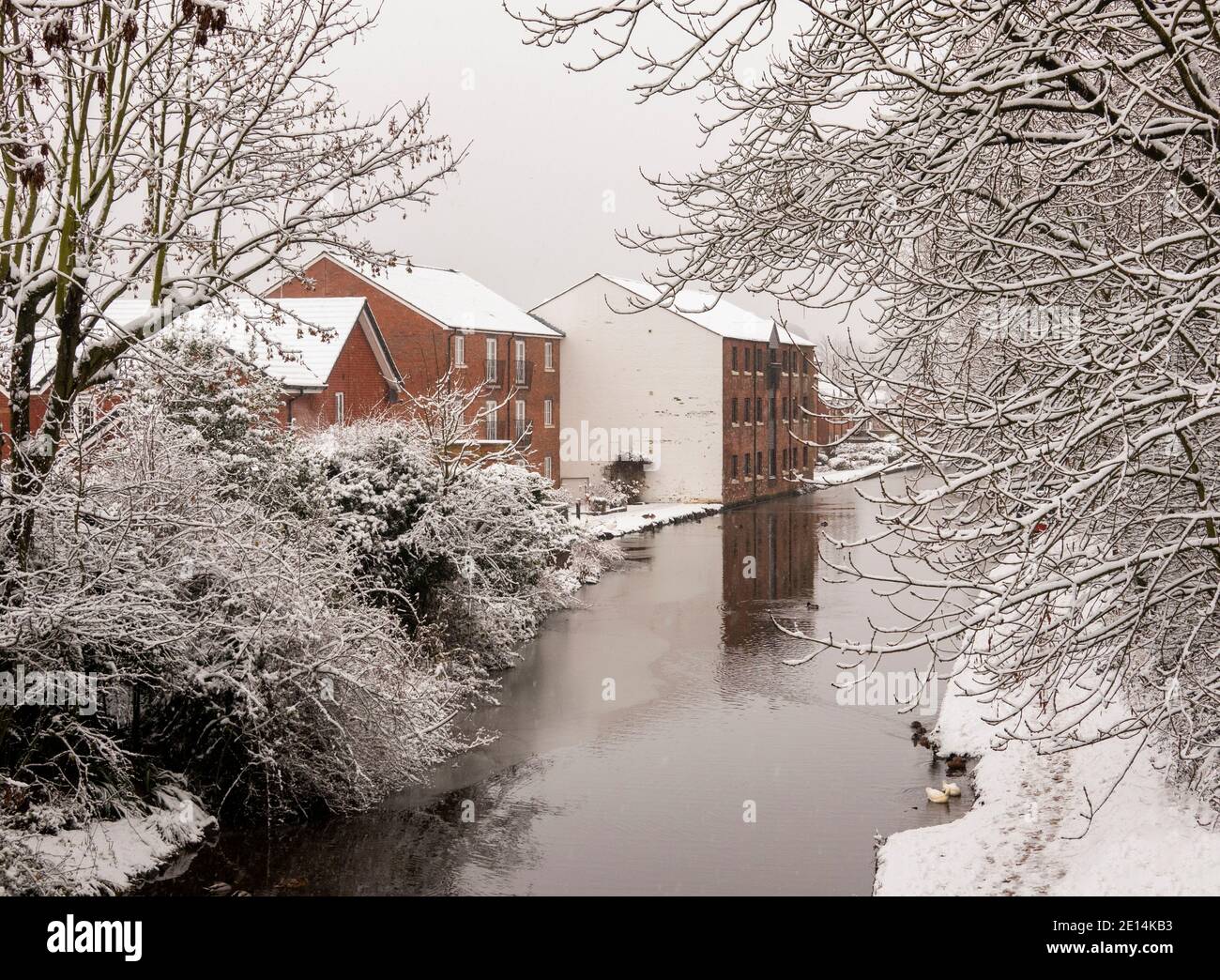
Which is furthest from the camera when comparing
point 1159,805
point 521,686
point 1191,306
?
point 521,686

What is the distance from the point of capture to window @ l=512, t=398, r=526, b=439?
45.8 m

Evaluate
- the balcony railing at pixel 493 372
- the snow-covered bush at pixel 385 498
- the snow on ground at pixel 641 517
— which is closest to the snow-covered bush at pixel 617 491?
the snow on ground at pixel 641 517

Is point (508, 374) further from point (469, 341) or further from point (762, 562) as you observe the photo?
point (762, 562)

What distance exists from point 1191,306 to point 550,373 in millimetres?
44247

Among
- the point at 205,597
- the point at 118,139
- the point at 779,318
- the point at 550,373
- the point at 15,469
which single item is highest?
the point at 550,373

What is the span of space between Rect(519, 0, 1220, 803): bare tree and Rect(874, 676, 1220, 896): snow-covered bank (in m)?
0.67

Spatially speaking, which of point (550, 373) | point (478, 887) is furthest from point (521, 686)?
point (550, 373)

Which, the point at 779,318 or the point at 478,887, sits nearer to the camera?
the point at 779,318

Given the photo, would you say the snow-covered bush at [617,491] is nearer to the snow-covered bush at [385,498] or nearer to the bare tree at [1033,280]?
the snow-covered bush at [385,498]

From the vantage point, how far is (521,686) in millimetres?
19250

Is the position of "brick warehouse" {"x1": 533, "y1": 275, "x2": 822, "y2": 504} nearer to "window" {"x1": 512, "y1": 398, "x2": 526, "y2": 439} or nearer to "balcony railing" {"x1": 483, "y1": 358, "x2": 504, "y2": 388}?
"window" {"x1": 512, "y1": 398, "x2": 526, "y2": 439}

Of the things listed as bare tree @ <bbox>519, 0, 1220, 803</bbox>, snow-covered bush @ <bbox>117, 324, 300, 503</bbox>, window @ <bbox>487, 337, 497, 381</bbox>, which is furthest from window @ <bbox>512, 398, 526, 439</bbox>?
bare tree @ <bbox>519, 0, 1220, 803</bbox>
